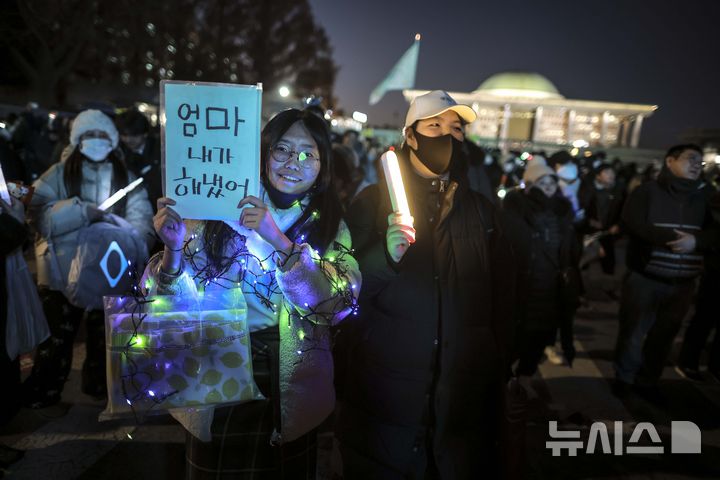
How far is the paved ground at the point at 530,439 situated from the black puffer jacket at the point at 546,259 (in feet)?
2.62

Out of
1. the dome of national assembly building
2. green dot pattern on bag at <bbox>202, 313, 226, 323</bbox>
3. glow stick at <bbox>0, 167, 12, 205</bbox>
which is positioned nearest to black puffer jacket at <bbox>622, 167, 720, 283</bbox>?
green dot pattern on bag at <bbox>202, 313, 226, 323</bbox>

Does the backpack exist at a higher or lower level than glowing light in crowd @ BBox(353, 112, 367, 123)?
lower

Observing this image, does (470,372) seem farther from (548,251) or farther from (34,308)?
(34,308)

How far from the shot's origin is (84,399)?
3957mm

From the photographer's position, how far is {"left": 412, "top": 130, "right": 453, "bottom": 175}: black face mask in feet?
7.65

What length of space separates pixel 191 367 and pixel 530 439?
9.66 feet

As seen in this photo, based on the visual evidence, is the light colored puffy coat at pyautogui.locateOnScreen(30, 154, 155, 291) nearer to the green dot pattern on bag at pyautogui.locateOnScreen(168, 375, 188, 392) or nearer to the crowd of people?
the crowd of people

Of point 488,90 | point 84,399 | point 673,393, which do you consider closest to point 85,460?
point 84,399

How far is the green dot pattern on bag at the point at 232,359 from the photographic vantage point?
1.72 m

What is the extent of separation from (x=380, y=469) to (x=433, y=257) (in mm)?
932

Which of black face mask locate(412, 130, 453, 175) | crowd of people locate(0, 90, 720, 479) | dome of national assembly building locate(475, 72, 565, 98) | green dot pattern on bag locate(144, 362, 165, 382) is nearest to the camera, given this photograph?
green dot pattern on bag locate(144, 362, 165, 382)

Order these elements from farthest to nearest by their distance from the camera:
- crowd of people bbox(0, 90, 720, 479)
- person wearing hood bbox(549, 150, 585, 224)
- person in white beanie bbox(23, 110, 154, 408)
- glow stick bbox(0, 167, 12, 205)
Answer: person wearing hood bbox(549, 150, 585, 224)
person in white beanie bbox(23, 110, 154, 408)
glow stick bbox(0, 167, 12, 205)
crowd of people bbox(0, 90, 720, 479)

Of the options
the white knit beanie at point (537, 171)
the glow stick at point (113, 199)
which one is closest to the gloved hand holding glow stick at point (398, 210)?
the glow stick at point (113, 199)

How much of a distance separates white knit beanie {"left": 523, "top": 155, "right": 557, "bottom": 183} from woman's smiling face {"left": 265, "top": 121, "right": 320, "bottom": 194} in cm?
285
